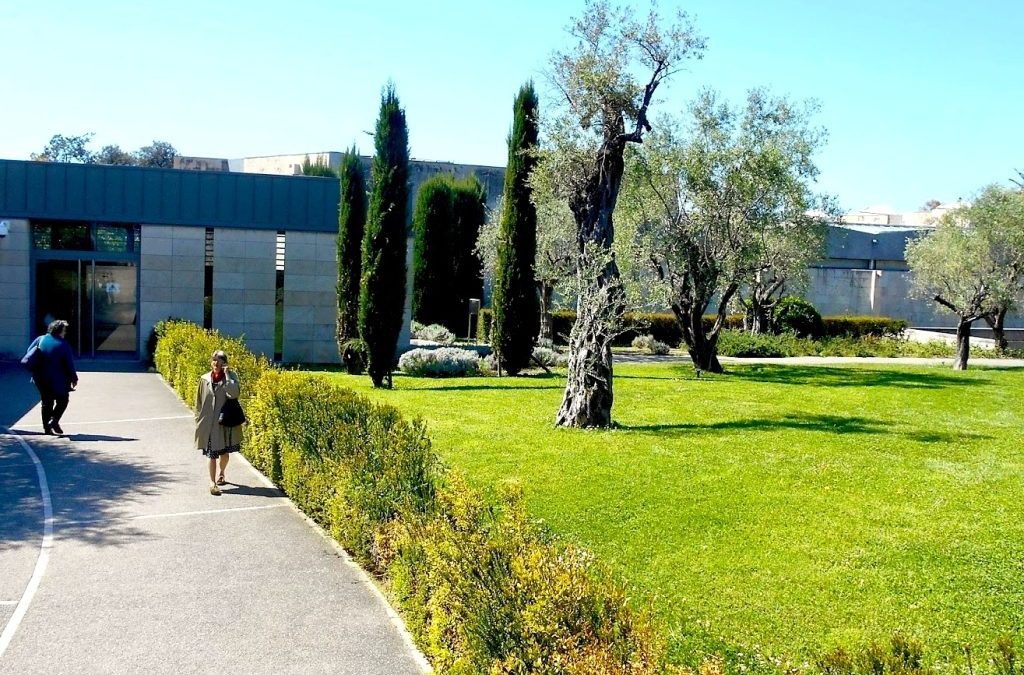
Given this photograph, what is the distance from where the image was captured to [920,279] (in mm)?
29781

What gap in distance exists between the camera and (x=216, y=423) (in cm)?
1086

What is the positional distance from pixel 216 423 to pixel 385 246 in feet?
33.8

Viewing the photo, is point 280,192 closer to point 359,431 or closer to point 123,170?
point 123,170

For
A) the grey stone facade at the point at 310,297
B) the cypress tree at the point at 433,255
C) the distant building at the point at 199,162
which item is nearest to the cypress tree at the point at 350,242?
the grey stone facade at the point at 310,297

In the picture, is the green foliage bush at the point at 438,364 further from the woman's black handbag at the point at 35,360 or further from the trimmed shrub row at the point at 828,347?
the trimmed shrub row at the point at 828,347

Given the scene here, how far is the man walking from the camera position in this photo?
1382cm

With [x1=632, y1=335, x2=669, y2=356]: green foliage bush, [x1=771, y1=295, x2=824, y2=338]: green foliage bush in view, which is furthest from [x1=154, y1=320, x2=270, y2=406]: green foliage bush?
[x1=771, y1=295, x2=824, y2=338]: green foliage bush

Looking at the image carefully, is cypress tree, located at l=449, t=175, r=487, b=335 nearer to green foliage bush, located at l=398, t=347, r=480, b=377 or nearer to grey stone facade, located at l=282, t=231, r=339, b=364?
grey stone facade, located at l=282, t=231, r=339, b=364

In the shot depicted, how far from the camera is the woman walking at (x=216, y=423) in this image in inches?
424

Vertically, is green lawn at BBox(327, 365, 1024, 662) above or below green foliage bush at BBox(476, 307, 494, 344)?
below

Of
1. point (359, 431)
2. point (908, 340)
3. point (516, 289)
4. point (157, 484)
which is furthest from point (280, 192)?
point (908, 340)

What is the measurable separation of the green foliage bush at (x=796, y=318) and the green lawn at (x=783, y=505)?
18.0 meters

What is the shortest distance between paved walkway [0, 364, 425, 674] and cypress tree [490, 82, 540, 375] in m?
11.6

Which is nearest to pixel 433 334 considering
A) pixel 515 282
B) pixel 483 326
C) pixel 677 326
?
pixel 483 326
